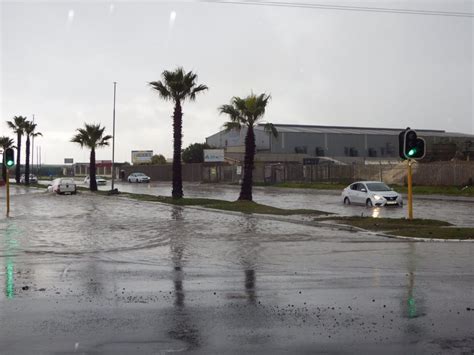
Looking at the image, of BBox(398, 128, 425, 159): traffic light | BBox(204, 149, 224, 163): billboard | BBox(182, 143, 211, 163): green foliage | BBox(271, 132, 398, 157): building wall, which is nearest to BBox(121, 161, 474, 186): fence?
BBox(204, 149, 224, 163): billboard

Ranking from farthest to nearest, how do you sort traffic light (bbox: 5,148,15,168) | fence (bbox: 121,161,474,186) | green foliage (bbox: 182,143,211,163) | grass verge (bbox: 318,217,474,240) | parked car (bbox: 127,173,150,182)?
green foliage (bbox: 182,143,211,163) → parked car (bbox: 127,173,150,182) → fence (bbox: 121,161,474,186) → traffic light (bbox: 5,148,15,168) → grass verge (bbox: 318,217,474,240)

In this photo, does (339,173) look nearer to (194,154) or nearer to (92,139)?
(92,139)

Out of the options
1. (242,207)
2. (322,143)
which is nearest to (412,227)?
(242,207)

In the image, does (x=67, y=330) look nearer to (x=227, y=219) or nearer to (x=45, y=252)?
(x=45, y=252)

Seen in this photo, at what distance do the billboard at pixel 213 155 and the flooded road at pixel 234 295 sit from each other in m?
72.4

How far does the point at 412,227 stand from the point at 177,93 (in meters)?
21.9

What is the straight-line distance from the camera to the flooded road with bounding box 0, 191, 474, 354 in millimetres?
6043

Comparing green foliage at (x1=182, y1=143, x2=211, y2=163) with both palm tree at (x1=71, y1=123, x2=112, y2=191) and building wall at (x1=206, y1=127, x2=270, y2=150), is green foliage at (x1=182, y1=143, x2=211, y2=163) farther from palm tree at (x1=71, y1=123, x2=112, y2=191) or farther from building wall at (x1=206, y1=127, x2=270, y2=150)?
palm tree at (x1=71, y1=123, x2=112, y2=191)

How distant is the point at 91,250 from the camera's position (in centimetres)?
1398

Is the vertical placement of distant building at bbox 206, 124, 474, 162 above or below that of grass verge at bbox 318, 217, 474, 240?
above

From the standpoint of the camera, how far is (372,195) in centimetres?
3064

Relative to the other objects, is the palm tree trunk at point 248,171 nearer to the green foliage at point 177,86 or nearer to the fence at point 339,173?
the green foliage at point 177,86

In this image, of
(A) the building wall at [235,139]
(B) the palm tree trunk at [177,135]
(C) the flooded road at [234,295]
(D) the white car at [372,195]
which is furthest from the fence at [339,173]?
(C) the flooded road at [234,295]

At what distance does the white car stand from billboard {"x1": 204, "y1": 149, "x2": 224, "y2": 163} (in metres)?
56.7
